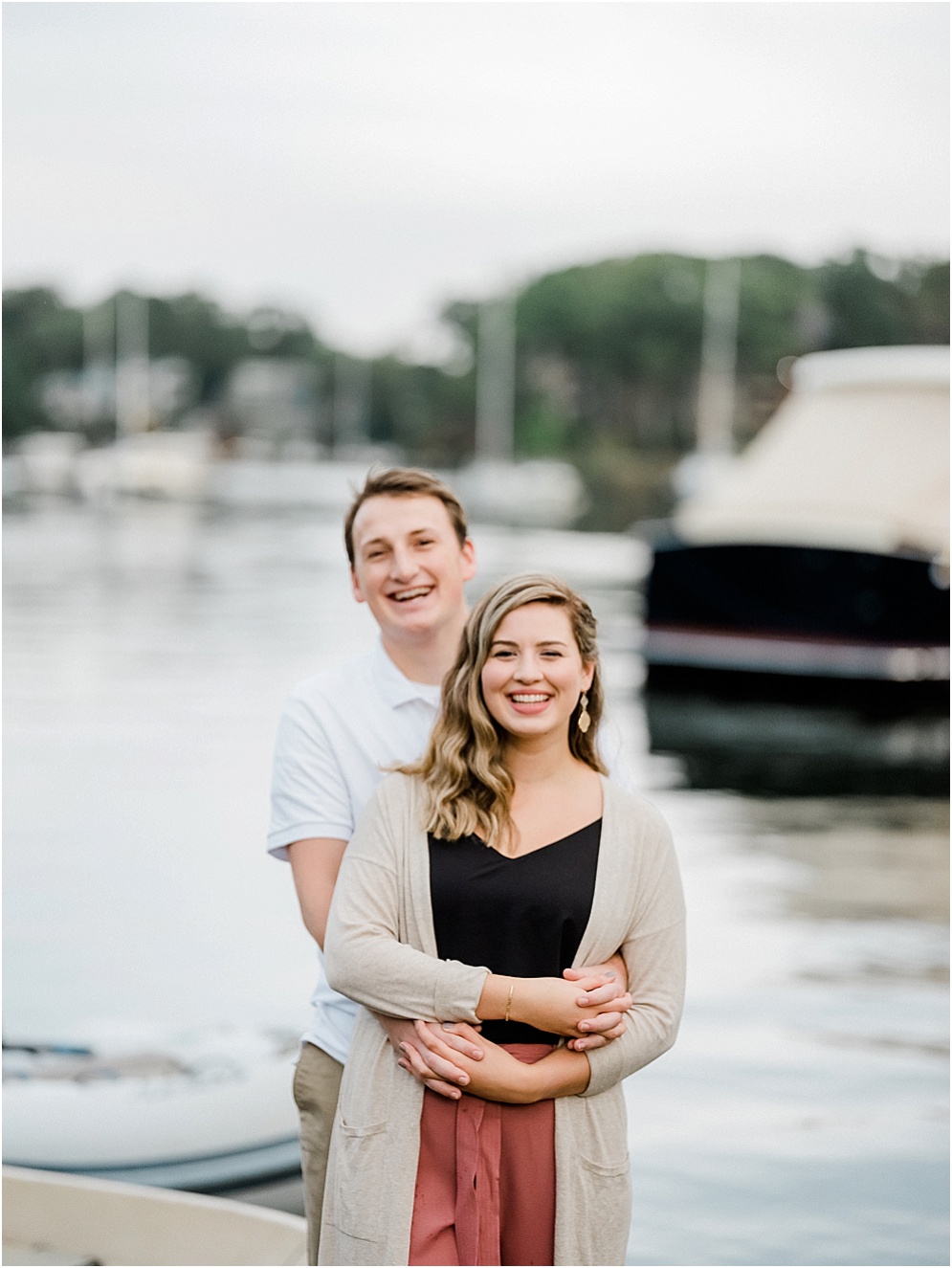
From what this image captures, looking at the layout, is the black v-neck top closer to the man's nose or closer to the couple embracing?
the couple embracing

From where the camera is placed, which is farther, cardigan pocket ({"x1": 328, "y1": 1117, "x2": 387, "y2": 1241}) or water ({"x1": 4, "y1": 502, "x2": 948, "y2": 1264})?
water ({"x1": 4, "y1": 502, "x2": 948, "y2": 1264})

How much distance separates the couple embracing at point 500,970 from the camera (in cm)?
195

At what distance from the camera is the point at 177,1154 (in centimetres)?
396

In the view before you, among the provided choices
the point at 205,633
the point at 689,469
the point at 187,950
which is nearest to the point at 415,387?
the point at 689,469

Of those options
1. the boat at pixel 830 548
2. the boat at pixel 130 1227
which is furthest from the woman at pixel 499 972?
the boat at pixel 830 548

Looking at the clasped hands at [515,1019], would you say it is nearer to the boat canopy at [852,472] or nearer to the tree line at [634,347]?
the boat canopy at [852,472]

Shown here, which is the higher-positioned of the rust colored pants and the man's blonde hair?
the man's blonde hair

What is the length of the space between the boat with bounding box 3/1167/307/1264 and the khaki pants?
0.72m

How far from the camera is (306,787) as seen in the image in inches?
86.4

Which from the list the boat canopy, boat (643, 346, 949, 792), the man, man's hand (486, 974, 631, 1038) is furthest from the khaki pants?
the boat canopy

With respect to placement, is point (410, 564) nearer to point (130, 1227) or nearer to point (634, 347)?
point (130, 1227)

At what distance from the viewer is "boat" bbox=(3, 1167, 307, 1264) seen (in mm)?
3012

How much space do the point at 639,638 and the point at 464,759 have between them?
14806mm

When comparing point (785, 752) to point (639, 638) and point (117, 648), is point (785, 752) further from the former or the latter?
point (117, 648)
